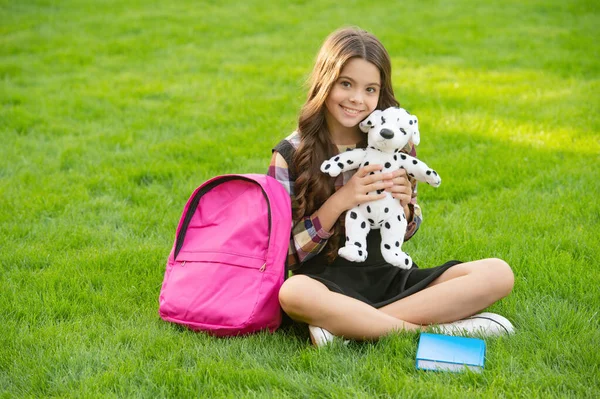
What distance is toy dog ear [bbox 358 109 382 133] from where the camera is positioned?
308 cm

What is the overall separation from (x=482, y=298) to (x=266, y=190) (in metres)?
1.00

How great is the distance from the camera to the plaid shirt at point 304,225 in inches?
124

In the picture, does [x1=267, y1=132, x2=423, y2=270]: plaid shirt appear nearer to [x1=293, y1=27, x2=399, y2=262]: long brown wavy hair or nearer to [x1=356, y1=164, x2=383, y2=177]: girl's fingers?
[x1=293, y1=27, x2=399, y2=262]: long brown wavy hair

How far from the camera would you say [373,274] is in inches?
125

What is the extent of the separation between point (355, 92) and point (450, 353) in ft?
3.81

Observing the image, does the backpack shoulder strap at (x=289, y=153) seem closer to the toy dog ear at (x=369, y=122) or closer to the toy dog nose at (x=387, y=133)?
the toy dog ear at (x=369, y=122)

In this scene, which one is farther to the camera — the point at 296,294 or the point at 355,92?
the point at 355,92

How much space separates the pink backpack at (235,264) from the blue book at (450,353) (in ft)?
2.16

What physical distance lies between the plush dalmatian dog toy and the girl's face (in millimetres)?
50

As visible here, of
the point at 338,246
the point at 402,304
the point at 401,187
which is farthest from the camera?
the point at 338,246

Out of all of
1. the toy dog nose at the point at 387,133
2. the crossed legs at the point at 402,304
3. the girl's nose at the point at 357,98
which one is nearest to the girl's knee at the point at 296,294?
the crossed legs at the point at 402,304

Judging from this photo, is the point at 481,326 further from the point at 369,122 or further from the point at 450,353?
the point at 369,122

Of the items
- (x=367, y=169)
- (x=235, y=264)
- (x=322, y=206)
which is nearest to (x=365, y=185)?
(x=367, y=169)

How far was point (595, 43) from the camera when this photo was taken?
7.82 meters
